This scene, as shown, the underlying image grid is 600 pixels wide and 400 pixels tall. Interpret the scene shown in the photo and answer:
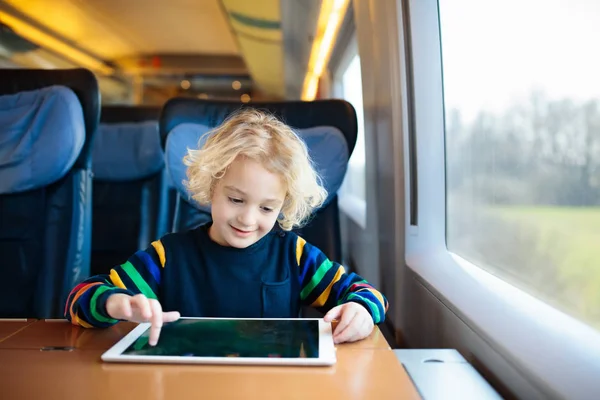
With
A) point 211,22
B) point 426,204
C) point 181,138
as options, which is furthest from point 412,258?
point 211,22

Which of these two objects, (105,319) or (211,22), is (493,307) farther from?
(211,22)

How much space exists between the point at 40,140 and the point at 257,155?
0.84m

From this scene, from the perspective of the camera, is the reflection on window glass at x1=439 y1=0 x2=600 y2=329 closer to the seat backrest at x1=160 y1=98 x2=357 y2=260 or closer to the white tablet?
the seat backrest at x1=160 y1=98 x2=357 y2=260

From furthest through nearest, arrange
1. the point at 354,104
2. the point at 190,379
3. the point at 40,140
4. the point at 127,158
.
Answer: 1. the point at 354,104
2. the point at 127,158
3. the point at 40,140
4. the point at 190,379

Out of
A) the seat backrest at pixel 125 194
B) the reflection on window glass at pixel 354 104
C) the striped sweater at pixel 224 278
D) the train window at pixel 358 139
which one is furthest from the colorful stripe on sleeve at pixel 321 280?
the reflection on window glass at pixel 354 104

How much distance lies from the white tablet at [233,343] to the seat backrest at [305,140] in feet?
2.60

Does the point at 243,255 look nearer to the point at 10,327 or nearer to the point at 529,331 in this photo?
the point at 10,327

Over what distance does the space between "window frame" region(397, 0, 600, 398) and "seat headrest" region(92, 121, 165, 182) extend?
4.38ft

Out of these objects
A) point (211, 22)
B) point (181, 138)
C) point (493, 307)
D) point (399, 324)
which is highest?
point (211, 22)

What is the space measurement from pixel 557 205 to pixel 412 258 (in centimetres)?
72

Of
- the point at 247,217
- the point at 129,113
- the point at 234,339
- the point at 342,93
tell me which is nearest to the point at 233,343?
the point at 234,339

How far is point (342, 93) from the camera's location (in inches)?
178

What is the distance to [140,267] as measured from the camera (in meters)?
1.18

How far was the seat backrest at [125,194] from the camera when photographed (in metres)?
2.58
